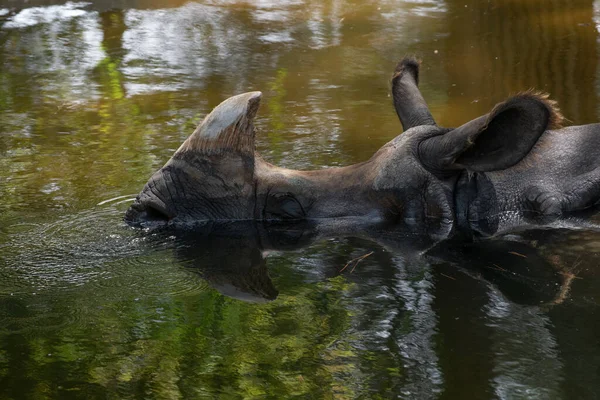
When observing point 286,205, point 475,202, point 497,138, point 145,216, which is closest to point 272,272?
point 286,205

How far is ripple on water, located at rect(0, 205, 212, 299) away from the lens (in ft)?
18.6

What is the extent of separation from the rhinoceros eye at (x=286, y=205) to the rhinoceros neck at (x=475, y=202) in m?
0.96

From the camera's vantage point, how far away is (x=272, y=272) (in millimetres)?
5836

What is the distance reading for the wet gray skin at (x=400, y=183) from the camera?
6246mm

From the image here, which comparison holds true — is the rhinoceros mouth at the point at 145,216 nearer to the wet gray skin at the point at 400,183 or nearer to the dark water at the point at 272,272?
the wet gray skin at the point at 400,183

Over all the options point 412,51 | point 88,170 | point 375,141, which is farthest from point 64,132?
point 412,51

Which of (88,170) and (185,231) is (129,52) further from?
(185,231)

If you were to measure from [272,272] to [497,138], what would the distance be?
4.88ft

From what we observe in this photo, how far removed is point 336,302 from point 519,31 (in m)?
8.28

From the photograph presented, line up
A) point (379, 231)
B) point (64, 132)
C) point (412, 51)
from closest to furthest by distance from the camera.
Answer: point (379, 231), point (64, 132), point (412, 51)

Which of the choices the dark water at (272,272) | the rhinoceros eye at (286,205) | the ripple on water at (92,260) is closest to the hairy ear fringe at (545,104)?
the dark water at (272,272)

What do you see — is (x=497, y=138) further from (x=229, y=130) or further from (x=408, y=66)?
(x=229, y=130)

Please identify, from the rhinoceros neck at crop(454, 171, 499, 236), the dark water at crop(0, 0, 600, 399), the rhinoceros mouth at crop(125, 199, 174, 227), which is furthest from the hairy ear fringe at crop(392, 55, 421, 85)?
the rhinoceros mouth at crop(125, 199, 174, 227)

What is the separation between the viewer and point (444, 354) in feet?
14.8
